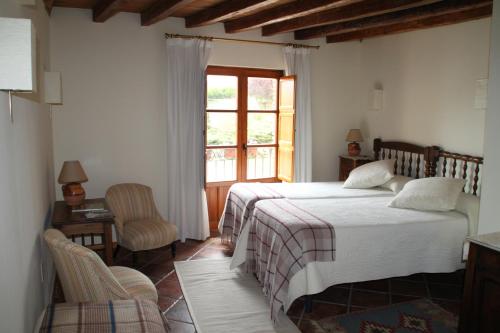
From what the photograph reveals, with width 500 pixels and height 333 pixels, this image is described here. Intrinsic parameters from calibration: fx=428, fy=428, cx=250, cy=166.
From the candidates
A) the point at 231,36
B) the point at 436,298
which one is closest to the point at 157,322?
the point at 436,298

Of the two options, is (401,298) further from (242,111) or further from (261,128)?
(242,111)

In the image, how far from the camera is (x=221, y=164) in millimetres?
5469

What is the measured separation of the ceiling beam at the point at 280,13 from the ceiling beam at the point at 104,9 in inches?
53.2

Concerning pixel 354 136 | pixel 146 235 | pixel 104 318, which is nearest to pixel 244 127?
pixel 354 136

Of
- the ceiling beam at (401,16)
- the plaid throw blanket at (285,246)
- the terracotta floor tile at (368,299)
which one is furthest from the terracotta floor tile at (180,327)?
the ceiling beam at (401,16)

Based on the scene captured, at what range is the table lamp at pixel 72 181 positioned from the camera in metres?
3.86

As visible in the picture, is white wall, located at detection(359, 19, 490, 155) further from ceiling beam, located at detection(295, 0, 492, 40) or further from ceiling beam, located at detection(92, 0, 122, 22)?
ceiling beam, located at detection(92, 0, 122, 22)

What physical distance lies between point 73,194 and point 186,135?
1.54 m

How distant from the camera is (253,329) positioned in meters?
3.16

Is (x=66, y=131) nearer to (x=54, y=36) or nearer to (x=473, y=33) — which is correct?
(x=54, y=36)

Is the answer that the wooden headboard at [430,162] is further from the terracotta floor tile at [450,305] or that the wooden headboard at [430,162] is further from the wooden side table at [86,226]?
the wooden side table at [86,226]

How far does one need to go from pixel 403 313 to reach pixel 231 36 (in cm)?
358

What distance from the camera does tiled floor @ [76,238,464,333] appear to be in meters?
3.35

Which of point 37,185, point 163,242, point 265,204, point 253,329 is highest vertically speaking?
point 37,185
